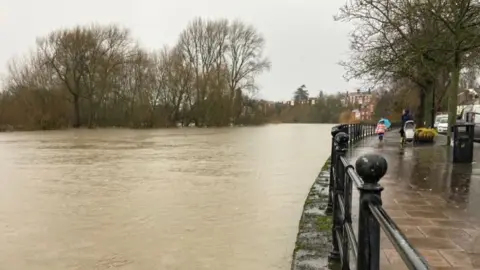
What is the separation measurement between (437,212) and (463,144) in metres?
6.88

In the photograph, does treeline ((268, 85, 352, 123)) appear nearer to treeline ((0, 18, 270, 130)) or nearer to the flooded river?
treeline ((0, 18, 270, 130))

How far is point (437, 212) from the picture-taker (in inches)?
240

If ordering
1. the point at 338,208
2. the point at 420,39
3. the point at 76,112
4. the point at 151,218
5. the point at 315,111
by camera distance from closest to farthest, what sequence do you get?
the point at 338,208, the point at 151,218, the point at 420,39, the point at 76,112, the point at 315,111

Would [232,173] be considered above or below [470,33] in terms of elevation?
below

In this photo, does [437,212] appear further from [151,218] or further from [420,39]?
[420,39]

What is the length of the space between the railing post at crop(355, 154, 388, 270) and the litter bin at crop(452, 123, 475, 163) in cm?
1098

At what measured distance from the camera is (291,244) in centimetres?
615

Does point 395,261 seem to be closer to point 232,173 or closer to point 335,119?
point 232,173

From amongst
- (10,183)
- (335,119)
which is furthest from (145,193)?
(335,119)

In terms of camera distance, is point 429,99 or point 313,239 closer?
point 313,239

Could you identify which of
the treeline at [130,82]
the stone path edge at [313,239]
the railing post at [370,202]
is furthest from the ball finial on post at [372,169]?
the treeline at [130,82]

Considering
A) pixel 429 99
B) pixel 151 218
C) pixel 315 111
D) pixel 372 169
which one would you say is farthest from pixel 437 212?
pixel 315 111

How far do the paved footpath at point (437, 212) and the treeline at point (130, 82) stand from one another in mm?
55049

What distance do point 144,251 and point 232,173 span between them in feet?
26.6
